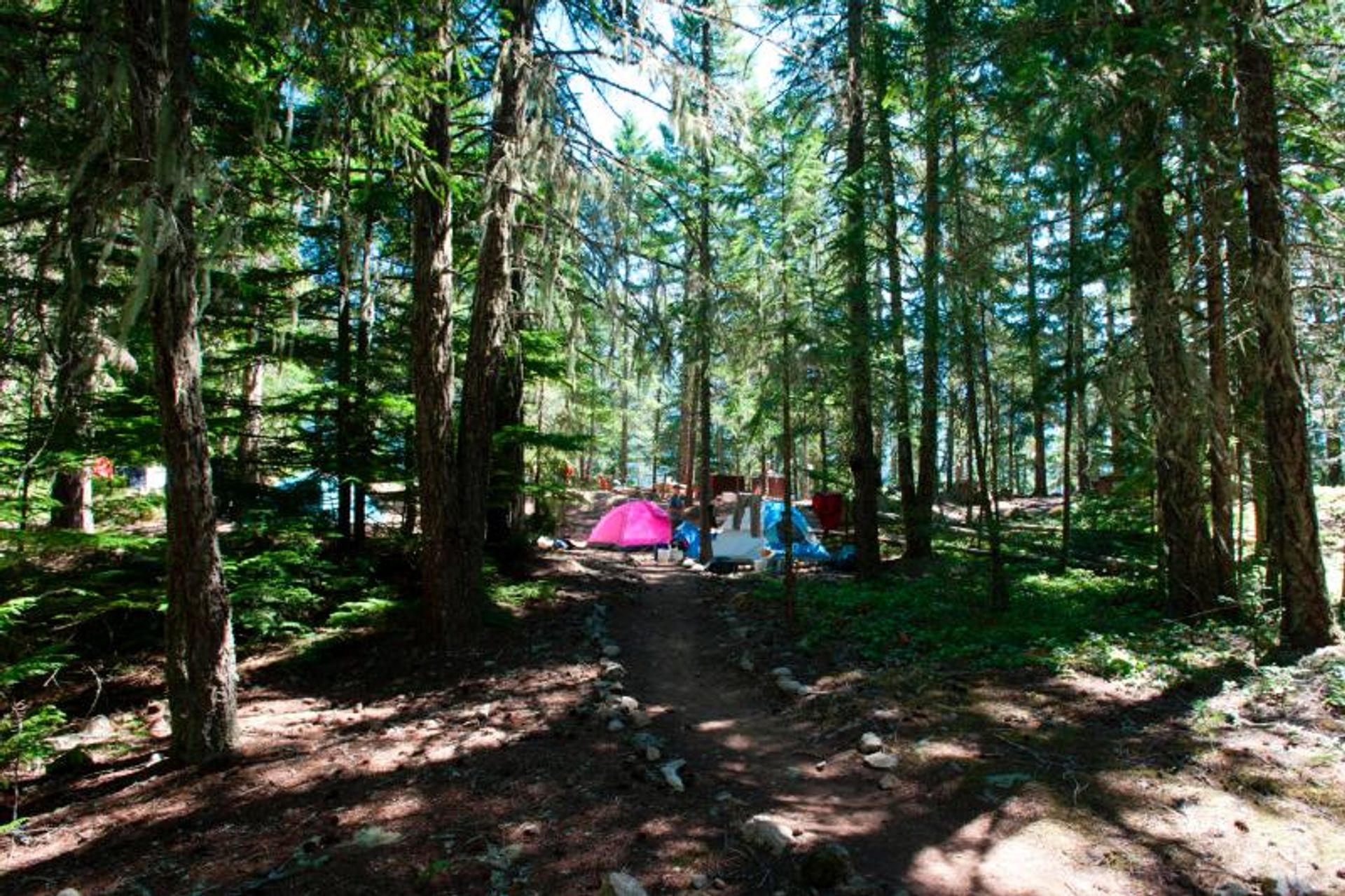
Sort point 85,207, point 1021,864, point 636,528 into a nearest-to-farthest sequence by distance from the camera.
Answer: point 1021,864
point 85,207
point 636,528

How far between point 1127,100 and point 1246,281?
2214mm

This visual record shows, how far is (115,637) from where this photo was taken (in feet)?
26.8

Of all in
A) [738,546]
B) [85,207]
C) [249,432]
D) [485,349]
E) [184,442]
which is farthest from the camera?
[738,546]

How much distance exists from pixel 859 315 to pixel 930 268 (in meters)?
1.42

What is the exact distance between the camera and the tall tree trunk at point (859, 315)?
10750mm

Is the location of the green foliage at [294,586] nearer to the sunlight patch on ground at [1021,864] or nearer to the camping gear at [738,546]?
the sunlight patch on ground at [1021,864]

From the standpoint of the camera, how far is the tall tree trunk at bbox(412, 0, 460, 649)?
7.77m

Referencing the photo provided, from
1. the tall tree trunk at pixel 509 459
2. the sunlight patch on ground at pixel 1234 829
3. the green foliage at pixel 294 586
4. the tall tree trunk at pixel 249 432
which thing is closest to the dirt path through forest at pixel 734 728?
the sunlight patch on ground at pixel 1234 829

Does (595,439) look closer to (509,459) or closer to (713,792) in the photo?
(509,459)

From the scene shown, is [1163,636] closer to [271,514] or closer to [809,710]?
[809,710]

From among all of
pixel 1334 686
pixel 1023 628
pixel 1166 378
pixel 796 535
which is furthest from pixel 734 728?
pixel 796 535

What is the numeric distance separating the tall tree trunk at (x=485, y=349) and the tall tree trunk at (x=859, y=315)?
13.9 feet

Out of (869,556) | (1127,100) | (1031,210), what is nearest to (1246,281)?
(1127,100)

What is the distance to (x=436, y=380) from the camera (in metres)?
7.93
